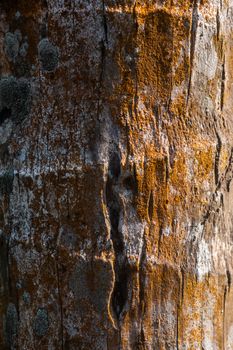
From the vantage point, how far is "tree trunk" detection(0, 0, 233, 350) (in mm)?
1758

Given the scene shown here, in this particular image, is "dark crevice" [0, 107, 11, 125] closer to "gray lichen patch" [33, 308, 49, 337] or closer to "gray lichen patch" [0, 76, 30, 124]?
"gray lichen patch" [0, 76, 30, 124]


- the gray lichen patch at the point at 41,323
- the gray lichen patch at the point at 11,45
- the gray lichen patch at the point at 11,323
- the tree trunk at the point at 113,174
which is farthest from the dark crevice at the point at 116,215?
the gray lichen patch at the point at 11,45

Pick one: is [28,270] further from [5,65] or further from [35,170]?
[5,65]

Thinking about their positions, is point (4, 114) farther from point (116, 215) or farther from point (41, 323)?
point (41, 323)

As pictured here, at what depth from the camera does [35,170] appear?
1789 mm

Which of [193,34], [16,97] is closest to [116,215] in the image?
[16,97]

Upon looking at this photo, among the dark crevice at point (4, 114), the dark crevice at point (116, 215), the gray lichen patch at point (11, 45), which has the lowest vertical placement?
the dark crevice at point (116, 215)

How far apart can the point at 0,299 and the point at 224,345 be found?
0.76m

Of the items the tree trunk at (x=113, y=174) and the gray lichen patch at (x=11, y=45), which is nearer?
the tree trunk at (x=113, y=174)

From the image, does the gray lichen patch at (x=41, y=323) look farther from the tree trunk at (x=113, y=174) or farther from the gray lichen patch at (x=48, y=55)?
the gray lichen patch at (x=48, y=55)

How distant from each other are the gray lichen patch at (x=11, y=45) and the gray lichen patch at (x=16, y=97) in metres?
0.07

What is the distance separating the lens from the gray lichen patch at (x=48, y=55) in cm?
179

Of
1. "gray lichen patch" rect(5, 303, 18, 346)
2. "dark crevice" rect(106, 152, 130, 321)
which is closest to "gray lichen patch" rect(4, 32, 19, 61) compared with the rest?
"dark crevice" rect(106, 152, 130, 321)

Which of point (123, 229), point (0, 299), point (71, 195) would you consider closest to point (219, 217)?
point (123, 229)
